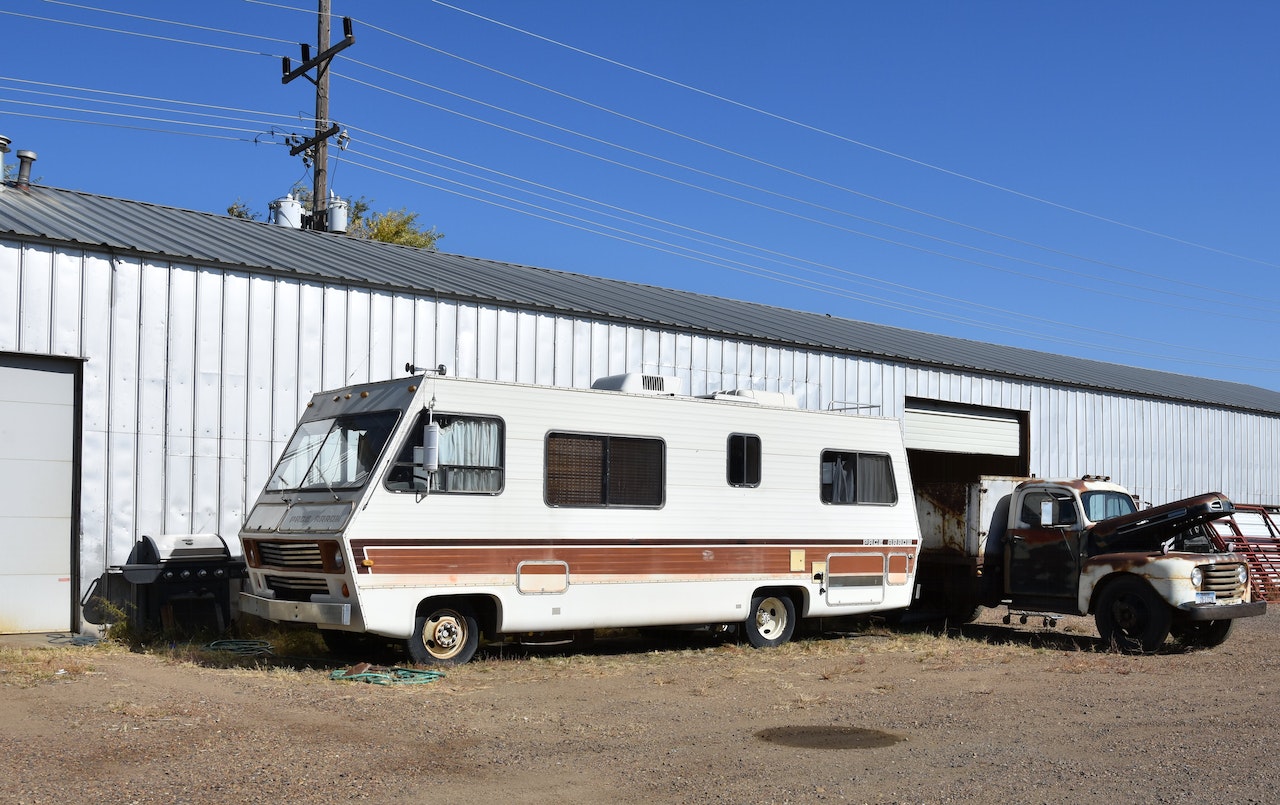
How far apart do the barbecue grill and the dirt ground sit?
0.74 meters

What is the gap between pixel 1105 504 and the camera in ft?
51.1

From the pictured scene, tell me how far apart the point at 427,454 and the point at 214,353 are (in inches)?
166

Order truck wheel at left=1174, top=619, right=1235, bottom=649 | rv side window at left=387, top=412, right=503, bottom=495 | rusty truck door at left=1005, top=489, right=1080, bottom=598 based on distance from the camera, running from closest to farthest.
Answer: rv side window at left=387, top=412, right=503, bottom=495 < truck wheel at left=1174, top=619, right=1235, bottom=649 < rusty truck door at left=1005, top=489, right=1080, bottom=598

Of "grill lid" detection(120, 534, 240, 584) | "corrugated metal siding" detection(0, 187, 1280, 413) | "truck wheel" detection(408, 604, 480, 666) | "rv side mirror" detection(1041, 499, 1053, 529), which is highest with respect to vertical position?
"corrugated metal siding" detection(0, 187, 1280, 413)

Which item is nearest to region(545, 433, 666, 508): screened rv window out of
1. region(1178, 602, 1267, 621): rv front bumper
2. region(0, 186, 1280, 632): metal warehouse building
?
region(0, 186, 1280, 632): metal warehouse building

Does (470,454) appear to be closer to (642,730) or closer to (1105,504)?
(642,730)

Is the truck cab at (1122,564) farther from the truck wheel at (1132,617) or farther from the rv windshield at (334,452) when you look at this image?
the rv windshield at (334,452)

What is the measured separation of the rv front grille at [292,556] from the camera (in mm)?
11414

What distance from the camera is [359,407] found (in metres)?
12.1

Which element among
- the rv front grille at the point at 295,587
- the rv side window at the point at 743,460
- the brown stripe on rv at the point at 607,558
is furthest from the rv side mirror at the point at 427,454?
the rv side window at the point at 743,460

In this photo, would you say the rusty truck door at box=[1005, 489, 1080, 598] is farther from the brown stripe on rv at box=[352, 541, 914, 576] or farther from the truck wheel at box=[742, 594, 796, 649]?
the truck wheel at box=[742, 594, 796, 649]

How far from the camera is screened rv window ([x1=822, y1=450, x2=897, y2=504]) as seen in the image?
1468cm

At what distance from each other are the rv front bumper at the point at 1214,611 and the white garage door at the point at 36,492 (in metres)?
12.3

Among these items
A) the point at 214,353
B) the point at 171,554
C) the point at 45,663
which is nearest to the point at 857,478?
the point at 214,353
